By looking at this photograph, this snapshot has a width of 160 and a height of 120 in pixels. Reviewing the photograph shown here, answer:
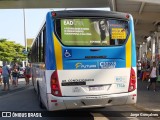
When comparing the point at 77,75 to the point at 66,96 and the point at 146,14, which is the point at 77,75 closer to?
the point at 66,96

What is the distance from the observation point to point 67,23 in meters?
9.56

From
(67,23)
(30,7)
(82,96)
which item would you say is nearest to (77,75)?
(82,96)

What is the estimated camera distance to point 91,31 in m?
9.64

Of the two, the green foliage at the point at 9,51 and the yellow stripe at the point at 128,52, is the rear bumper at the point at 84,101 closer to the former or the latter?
the yellow stripe at the point at 128,52

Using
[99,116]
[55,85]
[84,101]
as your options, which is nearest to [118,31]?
[84,101]

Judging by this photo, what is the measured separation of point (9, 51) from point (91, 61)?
7852 cm

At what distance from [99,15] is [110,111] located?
3698mm

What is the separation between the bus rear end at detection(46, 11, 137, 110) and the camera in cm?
923

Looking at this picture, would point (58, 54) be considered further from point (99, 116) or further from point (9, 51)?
point (9, 51)

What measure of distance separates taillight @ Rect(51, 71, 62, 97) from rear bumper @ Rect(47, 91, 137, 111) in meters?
0.11

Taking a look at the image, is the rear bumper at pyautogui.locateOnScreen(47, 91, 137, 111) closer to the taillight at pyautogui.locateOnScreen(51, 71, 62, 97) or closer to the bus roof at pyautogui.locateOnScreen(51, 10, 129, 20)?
the taillight at pyautogui.locateOnScreen(51, 71, 62, 97)

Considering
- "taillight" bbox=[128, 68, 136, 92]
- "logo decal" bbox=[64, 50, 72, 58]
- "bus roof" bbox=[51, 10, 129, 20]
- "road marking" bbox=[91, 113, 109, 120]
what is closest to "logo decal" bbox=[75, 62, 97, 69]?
"logo decal" bbox=[64, 50, 72, 58]

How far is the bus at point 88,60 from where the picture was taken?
30.3 feet

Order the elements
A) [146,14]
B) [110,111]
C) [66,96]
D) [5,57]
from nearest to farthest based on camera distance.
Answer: [66,96] < [110,111] < [146,14] < [5,57]
